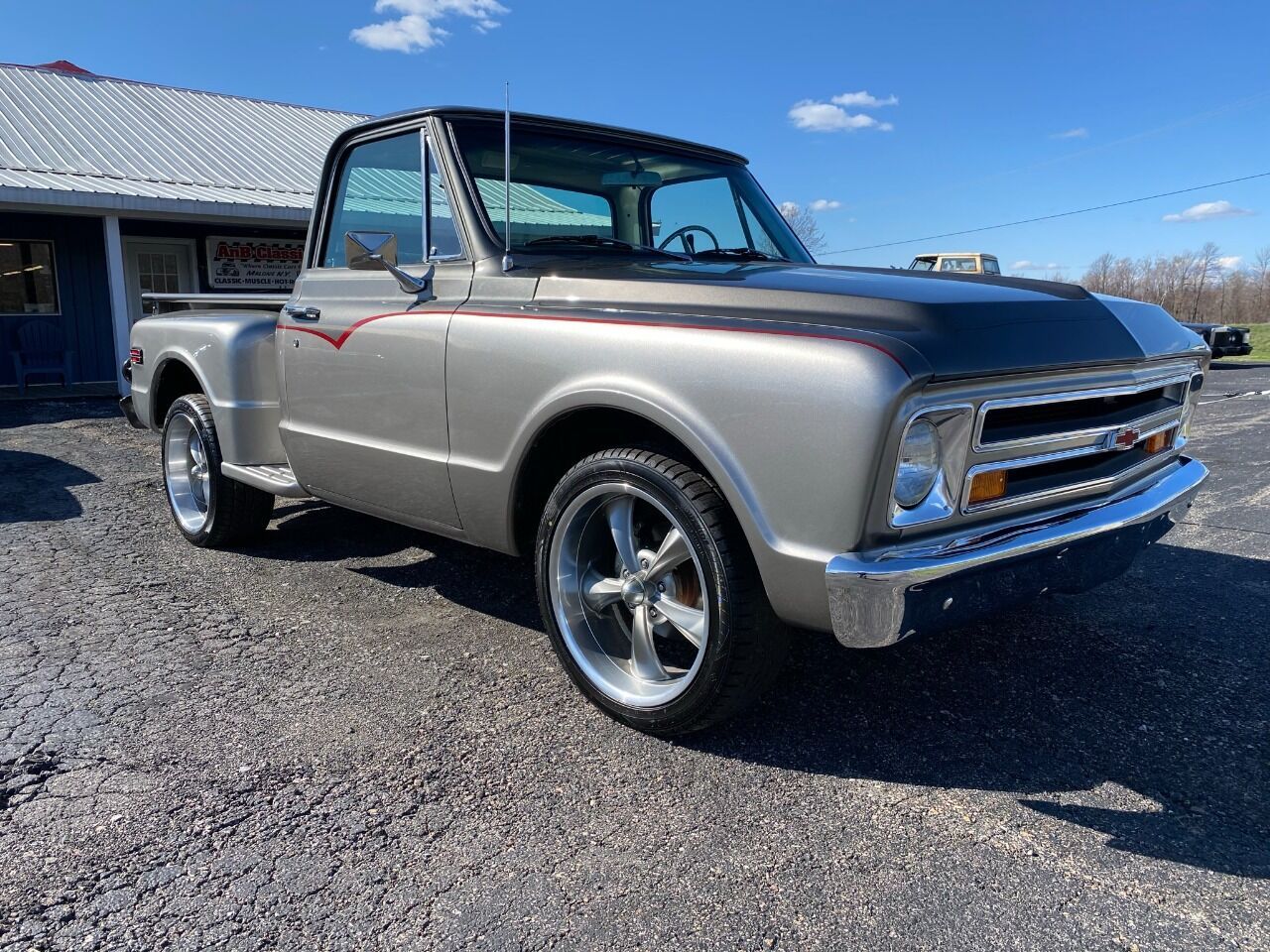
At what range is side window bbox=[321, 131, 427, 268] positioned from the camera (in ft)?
11.9

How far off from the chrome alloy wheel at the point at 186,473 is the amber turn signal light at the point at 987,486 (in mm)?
3896

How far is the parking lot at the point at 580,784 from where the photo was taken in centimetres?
201

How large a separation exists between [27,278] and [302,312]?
12528 millimetres

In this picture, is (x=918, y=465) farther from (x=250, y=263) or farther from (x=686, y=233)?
(x=250, y=263)

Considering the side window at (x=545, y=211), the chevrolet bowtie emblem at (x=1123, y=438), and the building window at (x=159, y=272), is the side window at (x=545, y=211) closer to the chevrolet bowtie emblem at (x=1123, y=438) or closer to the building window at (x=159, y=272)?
the chevrolet bowtie emblem at (x=1123, y=438)

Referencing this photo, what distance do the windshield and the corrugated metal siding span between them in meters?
10.2

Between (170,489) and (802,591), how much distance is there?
4.05 m

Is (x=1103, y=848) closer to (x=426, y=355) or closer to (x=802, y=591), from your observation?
(x=802, y=591)

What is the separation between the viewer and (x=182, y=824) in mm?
2320

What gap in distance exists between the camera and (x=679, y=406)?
2521mm

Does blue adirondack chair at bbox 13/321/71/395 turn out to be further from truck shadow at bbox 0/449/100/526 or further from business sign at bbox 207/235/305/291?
truck shadow at bbox 0/449/100/526

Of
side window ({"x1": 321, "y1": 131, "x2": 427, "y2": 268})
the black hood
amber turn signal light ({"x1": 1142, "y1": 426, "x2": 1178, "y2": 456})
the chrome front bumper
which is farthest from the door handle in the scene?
amber turn signal light ({"x1": 1142, "y1": 426, "x2": 1178, "y2": 456})

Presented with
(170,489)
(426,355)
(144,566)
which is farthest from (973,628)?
(170,489)

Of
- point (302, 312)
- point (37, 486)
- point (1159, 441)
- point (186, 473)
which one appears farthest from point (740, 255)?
point (37, 486)
